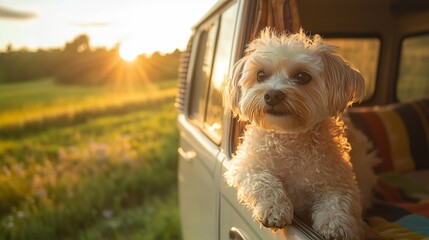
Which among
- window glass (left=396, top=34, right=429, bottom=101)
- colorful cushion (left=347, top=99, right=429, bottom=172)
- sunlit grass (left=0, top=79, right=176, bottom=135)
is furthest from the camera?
sunlit grass (left=0, top=79, right=176, bottom=135)

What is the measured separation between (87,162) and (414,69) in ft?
17.0

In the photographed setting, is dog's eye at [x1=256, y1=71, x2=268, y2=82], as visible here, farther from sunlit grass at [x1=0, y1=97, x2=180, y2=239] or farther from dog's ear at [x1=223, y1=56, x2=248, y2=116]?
sunlit grass at [x1=0, y1=97, x2=180, y2=239]

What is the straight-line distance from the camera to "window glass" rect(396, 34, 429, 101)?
4.59 m

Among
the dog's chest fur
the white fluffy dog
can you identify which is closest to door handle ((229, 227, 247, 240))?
the white fluffy dog

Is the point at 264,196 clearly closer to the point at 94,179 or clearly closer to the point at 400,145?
the point at 400,145

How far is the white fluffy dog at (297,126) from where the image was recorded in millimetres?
2051

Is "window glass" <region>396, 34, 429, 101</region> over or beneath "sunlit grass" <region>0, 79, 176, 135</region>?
over

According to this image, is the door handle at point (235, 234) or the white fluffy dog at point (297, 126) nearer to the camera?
the white fluffy dog at point (297, 126)

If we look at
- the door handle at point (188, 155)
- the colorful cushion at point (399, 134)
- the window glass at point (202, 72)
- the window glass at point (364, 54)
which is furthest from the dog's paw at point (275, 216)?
the window glass at point (364, 54)

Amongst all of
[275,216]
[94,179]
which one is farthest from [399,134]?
[94,179]

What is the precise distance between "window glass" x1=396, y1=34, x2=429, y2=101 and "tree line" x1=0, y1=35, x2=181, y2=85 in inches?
159

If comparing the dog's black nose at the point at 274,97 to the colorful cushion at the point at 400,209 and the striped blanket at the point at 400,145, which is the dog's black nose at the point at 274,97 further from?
the striped blanket at the point at 400,145

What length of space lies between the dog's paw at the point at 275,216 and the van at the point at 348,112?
33 millimetres

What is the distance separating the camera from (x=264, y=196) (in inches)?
75.4
